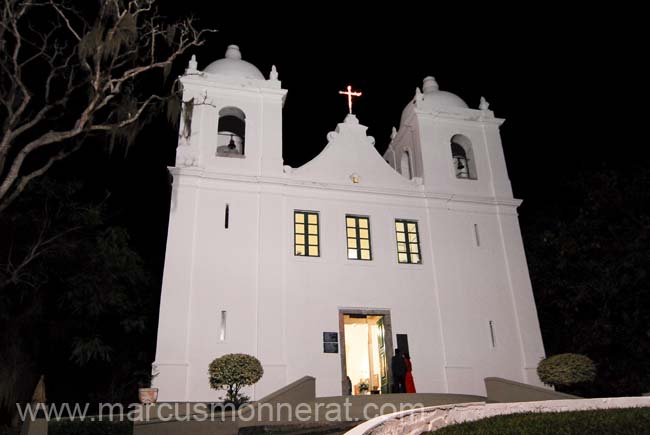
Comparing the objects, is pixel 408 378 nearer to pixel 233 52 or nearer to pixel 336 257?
pixel 336 257

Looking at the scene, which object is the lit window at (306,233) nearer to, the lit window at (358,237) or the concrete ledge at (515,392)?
the lit window at (358,237)

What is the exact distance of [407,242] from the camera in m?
15.3

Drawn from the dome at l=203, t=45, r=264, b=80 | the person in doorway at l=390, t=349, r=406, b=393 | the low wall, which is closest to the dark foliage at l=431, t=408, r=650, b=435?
the low wall

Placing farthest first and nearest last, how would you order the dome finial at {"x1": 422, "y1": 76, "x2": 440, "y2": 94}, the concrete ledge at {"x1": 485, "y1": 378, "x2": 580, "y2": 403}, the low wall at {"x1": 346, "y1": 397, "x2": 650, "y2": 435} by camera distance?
the dome finial at {"x1": 422, "y1": 76, "x2": 440, "y2": 94}
the concrete ledge at {"x1": 485, "y1": 378, "x2": 580, "y2": 403}
the low wall at {"x1": 346, "y1": 397, "x2": 650, "y2": 435}

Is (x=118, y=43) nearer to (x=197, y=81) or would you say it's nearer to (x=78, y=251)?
(x=197, y=81)

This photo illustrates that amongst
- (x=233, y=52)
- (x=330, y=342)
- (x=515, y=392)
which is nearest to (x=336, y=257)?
(x=330, y=342)

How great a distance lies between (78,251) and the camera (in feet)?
50.9

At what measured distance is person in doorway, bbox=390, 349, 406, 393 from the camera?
1257 cm

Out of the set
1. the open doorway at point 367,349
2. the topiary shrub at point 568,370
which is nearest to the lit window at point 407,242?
the open doorway at point 367,349

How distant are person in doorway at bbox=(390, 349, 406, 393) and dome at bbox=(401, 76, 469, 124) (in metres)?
8.37

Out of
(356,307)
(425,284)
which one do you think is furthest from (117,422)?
(425,284)

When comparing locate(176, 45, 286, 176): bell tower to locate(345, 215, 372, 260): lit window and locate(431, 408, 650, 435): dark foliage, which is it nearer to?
locate(345, 215, 372, 260): lit window

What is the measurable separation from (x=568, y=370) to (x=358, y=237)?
6.17 meters

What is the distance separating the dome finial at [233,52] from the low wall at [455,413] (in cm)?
1348
